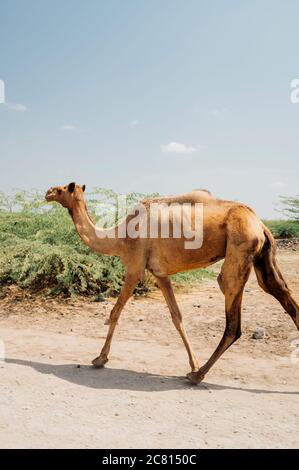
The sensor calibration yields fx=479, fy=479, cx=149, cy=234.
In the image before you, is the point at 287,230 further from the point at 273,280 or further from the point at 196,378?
the point at 196,378

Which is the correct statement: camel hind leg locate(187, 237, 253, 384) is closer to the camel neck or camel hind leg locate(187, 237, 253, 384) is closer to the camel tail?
the camel tail

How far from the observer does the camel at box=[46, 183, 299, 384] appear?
4809 mm

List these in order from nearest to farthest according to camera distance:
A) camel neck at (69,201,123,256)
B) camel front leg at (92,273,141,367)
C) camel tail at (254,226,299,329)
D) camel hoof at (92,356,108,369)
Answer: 1. camel tail at (254,226,299,329)
2. camel front leg at (92,273,141,367)
3. camel hoof at (92,356,108,369)
4. camel neck at (69,201,123,256)

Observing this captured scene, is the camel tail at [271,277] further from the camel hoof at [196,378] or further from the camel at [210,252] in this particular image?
the camel hoof at [196,378]

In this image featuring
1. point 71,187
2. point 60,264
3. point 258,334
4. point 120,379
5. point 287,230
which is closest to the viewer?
point 120,379

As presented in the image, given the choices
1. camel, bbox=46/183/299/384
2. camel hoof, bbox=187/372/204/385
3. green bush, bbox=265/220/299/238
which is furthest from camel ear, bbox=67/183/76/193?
green bush, bbox=265/220/299/238

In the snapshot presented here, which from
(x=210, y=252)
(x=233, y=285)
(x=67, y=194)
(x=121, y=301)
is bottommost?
(x=121, y=301)

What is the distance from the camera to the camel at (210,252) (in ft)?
15.8

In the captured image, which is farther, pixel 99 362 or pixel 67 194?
pixel 67 194

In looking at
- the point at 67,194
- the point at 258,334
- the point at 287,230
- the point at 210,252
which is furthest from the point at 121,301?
the point at 287,230

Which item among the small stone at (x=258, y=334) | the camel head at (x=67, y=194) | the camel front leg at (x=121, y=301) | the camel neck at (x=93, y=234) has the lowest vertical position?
the small stone at (x=258, y=334)

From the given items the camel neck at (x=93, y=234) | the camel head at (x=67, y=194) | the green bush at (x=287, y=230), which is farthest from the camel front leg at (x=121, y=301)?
the green bush at (x=287, y=230)

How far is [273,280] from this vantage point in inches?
200

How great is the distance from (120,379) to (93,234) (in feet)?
5.60
